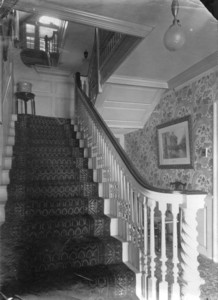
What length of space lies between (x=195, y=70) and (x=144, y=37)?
0.40 metres

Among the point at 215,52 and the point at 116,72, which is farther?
the point at 116,72

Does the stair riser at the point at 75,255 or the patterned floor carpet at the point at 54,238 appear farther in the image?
the stair riser at the point at 75,255

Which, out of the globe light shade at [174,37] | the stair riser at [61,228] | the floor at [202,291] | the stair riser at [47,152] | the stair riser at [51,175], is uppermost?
the globe light shade at [174,37]

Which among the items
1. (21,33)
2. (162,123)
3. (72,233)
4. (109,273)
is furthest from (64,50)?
(109,273)

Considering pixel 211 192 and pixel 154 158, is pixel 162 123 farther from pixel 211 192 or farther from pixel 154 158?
pixel 211 192

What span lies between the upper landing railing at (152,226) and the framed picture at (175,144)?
1.03 ft

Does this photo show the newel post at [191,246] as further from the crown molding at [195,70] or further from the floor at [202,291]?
the crown molding at [195,70]

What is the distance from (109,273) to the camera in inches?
45.7

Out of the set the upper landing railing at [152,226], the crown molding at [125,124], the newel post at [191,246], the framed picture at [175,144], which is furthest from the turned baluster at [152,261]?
the crown molding at [125,124]

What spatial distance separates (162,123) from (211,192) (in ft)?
1.80

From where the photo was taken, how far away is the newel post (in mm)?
963

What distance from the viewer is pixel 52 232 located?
3.86 feet

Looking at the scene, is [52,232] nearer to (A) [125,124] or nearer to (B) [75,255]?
(B) [75,255]

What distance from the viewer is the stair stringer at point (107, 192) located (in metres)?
1.28
